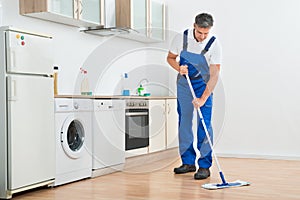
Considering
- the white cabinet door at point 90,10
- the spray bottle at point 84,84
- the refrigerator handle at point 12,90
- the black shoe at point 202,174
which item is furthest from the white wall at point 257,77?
the refrigerator handle at point 12,90

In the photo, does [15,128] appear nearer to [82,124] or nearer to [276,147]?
[82,124]

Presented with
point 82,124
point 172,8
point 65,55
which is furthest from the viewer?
point 172,8

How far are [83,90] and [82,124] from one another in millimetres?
821

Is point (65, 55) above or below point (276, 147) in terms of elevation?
above

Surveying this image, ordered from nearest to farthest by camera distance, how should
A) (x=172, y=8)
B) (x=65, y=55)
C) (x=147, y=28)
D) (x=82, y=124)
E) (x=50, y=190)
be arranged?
(x=50, y=190) < (x=82, y=124) < (x=65, y=55) < (x=147, y=28) < (x=172, y=8)

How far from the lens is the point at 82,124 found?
11.5ft

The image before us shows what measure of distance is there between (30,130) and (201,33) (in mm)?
1486

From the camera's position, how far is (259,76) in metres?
4.93

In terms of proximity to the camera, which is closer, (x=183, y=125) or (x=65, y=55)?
(x=183, y=125)

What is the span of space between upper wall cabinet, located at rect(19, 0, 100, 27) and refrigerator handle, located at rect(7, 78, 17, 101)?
81 cm

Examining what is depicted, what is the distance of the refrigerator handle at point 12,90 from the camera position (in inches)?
112

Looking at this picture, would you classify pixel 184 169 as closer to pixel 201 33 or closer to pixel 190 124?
pixel 190 124

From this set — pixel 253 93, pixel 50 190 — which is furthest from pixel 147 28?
pixel 50 190

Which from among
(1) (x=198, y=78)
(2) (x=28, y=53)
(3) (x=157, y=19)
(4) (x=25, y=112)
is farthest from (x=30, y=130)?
(3) (x=157, y=19)
